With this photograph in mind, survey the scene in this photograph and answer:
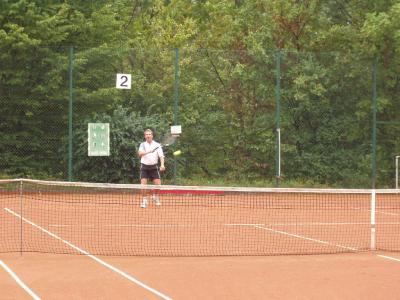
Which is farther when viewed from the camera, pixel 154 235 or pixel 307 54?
pixel 307 54

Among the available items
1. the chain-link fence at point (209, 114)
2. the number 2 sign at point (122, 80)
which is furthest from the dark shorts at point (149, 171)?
the number 2 sign at point (122, 80)

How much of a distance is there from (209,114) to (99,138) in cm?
301

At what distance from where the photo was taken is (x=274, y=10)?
959 inches

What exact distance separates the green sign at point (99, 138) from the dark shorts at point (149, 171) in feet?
9.34

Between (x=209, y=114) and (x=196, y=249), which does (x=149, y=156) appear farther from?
(x=196, y=249)

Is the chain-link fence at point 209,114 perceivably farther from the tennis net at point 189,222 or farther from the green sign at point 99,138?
the tennis net at point 189,222

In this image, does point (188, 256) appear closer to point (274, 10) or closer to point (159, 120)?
point (159, 120)

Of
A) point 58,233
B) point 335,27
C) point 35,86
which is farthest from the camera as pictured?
point 335,27

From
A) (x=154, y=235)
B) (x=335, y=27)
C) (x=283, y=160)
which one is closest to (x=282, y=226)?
(x=154, y=235)

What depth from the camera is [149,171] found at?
1647 cm

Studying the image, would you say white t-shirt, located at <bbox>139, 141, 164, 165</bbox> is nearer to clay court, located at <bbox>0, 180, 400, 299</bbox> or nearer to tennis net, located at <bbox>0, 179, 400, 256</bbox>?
tennis net, located at <bbox>0, 179, 400, 256</bbox>

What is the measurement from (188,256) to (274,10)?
53.1 feet

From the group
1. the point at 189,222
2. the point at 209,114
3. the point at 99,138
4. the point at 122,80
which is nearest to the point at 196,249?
the point at 189,222

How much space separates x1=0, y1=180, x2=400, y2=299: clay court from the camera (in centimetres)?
726
